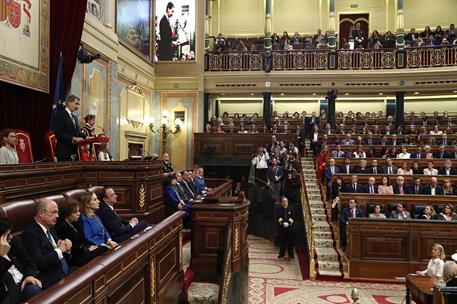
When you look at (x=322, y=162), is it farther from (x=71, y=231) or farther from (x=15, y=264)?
(x=15, y=264)

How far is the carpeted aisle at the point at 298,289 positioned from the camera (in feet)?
20.4

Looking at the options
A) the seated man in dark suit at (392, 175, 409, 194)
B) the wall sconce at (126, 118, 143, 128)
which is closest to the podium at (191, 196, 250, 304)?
the seated man in dark suit at (392, 175, 409, 194)

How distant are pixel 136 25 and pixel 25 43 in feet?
21.5

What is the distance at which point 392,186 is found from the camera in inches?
338

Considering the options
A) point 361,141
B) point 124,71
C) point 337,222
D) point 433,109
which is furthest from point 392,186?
point 433,109

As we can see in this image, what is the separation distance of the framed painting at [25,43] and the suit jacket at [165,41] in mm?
8350

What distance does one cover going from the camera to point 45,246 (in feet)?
8.38

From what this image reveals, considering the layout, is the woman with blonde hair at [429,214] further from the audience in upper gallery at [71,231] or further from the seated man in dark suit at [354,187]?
the audience in upper gallery at [71,231]

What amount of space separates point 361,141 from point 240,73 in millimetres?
5319

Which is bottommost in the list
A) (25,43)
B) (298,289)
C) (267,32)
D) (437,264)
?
(298,289)

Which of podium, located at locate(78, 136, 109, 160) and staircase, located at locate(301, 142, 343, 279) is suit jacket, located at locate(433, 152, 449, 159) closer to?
staircase, located at locate(301, 142, 343, 279)

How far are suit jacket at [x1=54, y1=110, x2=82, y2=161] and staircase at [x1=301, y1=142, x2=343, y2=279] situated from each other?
453 centimetres

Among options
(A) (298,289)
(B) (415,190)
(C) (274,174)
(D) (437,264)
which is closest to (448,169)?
(B) (415,190)

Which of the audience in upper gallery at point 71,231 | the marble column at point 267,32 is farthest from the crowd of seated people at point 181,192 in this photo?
the marble column at point 267,32
